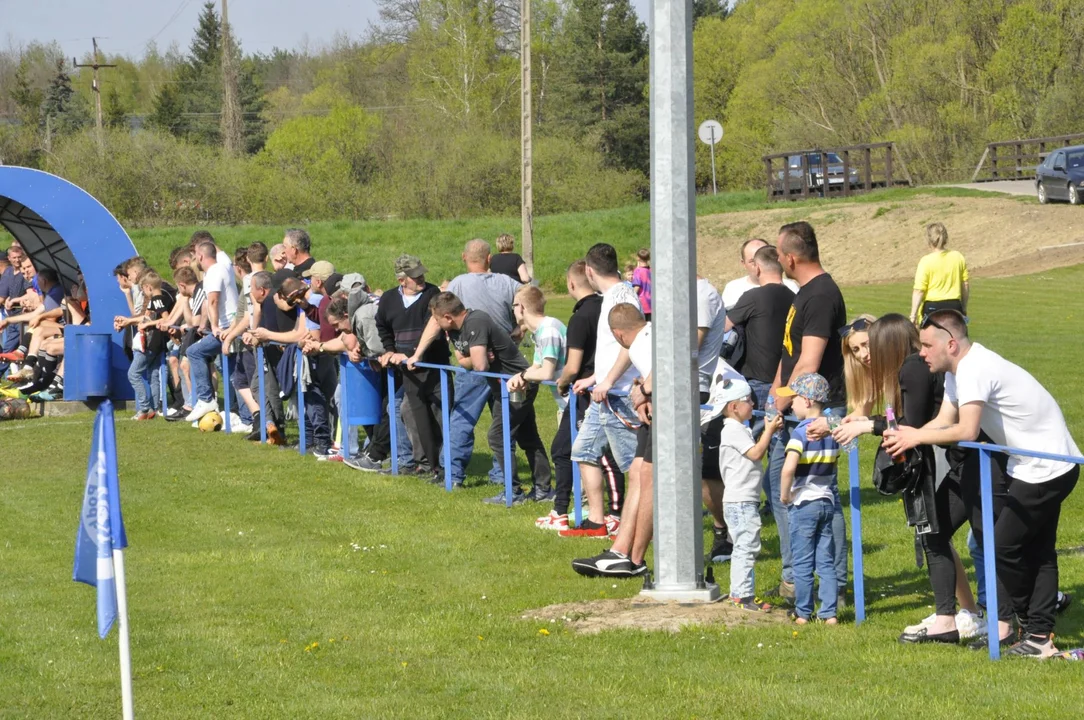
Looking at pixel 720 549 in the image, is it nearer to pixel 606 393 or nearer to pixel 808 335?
pixel 606 393

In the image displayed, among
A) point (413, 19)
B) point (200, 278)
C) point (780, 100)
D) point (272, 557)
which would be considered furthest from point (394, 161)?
point (272, 557)

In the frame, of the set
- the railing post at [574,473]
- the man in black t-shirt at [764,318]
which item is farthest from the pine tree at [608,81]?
the man in black t-shirt at [764,318]

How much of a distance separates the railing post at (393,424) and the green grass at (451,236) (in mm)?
27366

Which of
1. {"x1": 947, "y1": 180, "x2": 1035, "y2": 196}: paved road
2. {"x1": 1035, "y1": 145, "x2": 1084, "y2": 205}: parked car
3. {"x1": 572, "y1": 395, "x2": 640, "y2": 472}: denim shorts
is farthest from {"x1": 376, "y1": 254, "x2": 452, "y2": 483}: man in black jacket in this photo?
{"x1": 947, "y1": 180, "x2": 1035, "y2": 196}: paved road

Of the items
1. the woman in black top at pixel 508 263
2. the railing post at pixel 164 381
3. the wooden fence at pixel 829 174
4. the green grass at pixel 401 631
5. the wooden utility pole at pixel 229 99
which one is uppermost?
the wooden utility pole at pixel 229 99

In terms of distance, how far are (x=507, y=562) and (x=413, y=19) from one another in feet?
203

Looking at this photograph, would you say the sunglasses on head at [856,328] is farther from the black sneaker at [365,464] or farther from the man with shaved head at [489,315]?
the black sneaker at [365,464]

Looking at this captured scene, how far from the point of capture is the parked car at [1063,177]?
35969 mm

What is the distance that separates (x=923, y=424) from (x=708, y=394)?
2.18 m

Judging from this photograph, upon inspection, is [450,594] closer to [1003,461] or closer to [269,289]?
[1003,461]

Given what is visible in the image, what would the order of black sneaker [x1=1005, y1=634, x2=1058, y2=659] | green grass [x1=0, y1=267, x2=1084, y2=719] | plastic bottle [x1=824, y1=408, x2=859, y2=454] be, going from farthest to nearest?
plastic bottle [x1=824, y1=408, x2=859, y2=454]
black sneaker [x1=1005, y1=634, x2=1058, y2=659]
green grass [x1=0, y1=267, x2=1084, y2=719]

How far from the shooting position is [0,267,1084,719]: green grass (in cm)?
609

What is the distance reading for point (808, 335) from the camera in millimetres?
7914

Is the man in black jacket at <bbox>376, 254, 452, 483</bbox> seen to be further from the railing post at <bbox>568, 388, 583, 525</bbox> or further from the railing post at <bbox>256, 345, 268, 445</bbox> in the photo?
the railing post at <bbox>256, 345, 268, 445</bbox>
